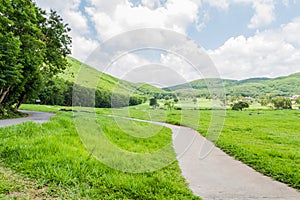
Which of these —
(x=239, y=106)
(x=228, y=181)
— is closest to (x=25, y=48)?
(x=228, y=181)

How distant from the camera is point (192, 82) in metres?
6.68

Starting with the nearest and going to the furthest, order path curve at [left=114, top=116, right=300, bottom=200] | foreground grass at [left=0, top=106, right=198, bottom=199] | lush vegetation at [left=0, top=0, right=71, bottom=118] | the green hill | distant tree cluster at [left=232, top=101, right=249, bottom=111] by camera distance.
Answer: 1. foreground grass at [left=0, top=106, right=198, bottom=199]
2. path curve at [left=114, top=116, right=300, bottom=200]
3. the green hill
4. lush vegetation at [left=0, top=0, right=71, bottom=118]
5. distant tree cluster at [left=232, top=101, right=249, bottom=111]

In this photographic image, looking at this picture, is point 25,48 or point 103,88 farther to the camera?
point 25,48

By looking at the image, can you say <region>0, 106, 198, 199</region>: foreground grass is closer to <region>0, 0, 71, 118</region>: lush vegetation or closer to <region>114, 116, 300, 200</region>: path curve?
<region>114, 116, 300, 200</region>: path curve

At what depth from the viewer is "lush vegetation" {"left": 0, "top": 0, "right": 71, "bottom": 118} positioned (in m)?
13.9

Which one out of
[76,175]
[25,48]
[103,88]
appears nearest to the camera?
[76,175]

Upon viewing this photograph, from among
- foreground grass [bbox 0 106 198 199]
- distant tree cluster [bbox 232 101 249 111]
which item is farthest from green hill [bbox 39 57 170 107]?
distant tree cluster [bbox 232 101 249 111]

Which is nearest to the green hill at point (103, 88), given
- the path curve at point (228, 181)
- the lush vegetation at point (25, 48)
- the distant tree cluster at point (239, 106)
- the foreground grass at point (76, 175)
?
the foreground grass at point (76, 175)

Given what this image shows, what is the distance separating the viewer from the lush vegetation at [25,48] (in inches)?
546

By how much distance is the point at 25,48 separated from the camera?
16344 millimetres

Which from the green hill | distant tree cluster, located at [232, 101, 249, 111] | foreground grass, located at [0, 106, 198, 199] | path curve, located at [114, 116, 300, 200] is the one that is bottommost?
path curve, located at [114, 116, 300, 200]

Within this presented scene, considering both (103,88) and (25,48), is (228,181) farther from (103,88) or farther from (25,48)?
(25,48)

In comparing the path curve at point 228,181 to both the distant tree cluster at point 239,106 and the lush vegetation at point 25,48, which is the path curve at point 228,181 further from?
the distant tree cluster at point 239,106

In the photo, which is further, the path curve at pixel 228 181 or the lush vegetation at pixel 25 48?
the lush vegetation at pixel 25 48
